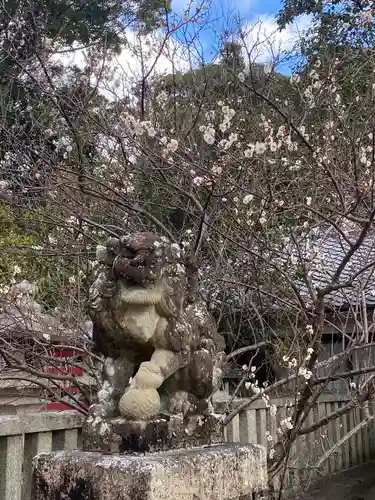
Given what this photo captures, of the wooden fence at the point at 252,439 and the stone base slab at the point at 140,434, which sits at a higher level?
the stone base slab at the point at 140,434

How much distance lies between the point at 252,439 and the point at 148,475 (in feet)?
11.1

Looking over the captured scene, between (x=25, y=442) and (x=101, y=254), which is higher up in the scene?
(x=101, y=254)

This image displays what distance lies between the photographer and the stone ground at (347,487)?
5.98m

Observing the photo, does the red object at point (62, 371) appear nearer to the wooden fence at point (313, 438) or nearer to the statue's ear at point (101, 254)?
the wooden fence at point (313, 438)

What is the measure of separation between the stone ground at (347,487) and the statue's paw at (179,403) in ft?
13.3

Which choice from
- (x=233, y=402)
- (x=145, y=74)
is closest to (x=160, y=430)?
(x=233, y=402)

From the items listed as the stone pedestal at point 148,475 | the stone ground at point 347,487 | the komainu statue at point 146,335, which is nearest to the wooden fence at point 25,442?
the stone pedestal at point 148,475

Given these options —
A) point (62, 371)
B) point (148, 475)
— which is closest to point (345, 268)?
A: point (62, 371)

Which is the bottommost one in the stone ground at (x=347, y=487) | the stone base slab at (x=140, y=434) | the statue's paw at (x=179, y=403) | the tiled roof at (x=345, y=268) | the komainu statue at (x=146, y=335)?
the stone ground at (x=347, y=487)

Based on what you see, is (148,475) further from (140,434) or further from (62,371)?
(62,371)

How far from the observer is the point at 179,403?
7.39ft

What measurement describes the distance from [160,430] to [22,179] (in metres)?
4.69

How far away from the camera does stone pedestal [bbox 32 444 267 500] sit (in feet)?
6.13

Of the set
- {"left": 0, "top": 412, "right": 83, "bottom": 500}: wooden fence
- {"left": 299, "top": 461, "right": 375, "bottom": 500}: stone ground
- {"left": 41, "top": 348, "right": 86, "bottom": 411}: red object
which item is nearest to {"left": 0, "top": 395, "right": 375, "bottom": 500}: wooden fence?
{"left": 0, "top": 412, "right": 83, "bottom": 500}: wooden fence
